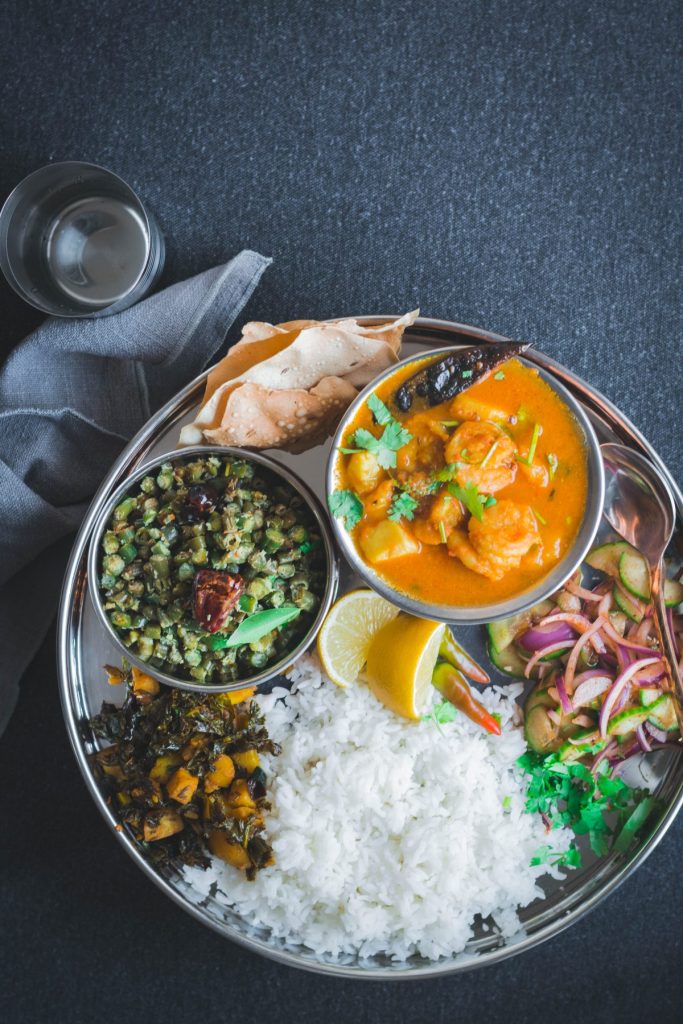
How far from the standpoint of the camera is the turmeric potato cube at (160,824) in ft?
7.09

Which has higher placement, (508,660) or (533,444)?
(533,444)

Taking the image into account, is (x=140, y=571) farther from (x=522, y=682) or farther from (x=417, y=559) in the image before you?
(x=522, y=682)

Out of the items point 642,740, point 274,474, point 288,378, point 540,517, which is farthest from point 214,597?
point 642,740

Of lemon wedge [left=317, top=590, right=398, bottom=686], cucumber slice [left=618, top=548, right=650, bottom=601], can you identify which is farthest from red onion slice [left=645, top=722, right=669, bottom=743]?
lemon wedge [left=317, top=590, right=398, bottom=686]

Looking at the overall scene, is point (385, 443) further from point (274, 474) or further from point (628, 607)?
point (628, 607)

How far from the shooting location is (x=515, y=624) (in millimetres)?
2303

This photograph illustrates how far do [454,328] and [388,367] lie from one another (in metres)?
0.25

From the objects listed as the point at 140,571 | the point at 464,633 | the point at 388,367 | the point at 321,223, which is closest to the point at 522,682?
the point at 464,633

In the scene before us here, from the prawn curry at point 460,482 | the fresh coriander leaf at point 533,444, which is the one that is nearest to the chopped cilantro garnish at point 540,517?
the prawn curry at point 460,482

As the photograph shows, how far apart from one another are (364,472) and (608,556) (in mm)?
787

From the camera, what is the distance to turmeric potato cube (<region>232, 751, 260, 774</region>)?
2.22 metres

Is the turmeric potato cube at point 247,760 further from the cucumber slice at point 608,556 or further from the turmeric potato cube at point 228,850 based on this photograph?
the cucumber slice at point 608,556

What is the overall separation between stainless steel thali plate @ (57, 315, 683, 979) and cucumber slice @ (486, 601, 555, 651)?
7 cm

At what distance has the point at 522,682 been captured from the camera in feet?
7.75
